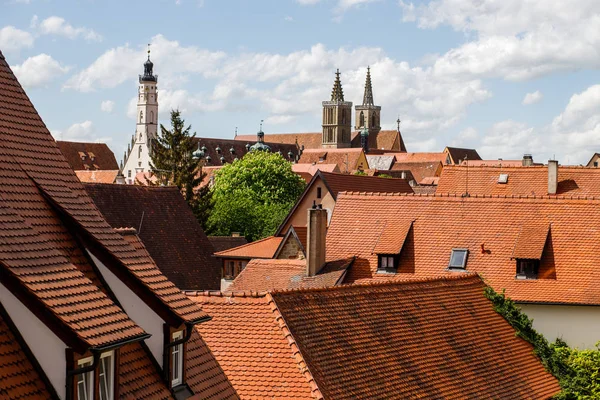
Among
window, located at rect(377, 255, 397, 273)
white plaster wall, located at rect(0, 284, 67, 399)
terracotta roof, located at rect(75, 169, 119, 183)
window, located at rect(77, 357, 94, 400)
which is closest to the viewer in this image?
white plaster wall, located at rect(0, 284, 67, 399)

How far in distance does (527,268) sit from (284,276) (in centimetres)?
776

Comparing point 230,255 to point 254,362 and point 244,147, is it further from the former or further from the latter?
point 244,147

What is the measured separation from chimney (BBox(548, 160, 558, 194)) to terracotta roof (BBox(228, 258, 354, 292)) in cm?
1234

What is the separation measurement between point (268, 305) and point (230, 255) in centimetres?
2690

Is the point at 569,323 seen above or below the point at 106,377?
below

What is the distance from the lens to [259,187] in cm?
8600

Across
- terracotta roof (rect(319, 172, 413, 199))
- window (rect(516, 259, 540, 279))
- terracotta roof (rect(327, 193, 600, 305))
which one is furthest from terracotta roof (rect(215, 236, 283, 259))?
window (rect(516, 259, 540, 279))

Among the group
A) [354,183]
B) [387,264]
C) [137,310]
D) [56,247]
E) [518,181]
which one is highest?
[56,247]

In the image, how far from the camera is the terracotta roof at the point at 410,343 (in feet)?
60.1

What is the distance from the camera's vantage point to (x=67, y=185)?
39.1ft

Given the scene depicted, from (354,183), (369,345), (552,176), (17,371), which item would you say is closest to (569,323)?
(369,345)

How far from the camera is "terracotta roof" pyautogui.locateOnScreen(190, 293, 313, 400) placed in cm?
1723

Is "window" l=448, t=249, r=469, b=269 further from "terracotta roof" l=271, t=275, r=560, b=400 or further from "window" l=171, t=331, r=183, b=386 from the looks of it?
"window" l=171, t=331, r=183, b=386

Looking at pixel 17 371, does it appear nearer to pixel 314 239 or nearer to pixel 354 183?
pixel 314 239
